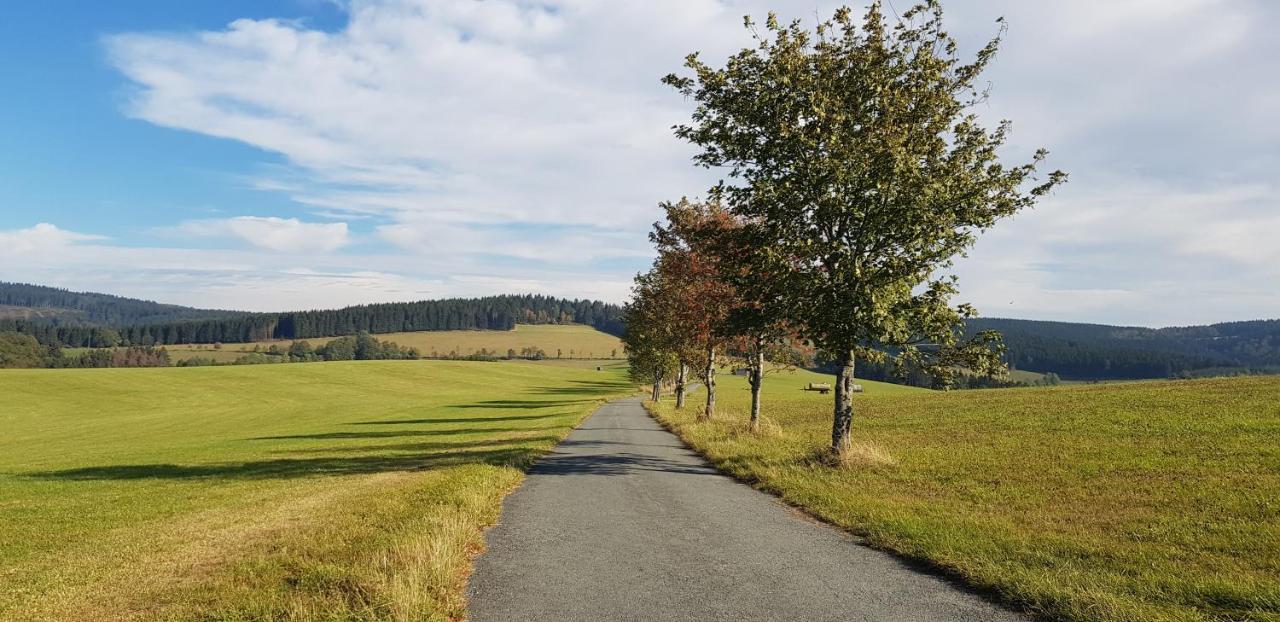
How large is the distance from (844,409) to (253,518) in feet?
48.0

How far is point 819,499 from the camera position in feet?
44.4

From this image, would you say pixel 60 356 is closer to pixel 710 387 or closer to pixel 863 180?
pixel 710 387

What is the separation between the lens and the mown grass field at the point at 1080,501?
7.54 metres

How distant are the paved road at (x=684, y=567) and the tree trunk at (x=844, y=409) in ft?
12.8

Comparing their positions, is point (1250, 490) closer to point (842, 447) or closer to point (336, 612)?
point (842, 447)

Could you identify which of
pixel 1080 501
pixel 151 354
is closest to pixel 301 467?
pixel 1080 501

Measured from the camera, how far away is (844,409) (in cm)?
1819

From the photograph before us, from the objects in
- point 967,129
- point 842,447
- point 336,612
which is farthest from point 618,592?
point 967,129

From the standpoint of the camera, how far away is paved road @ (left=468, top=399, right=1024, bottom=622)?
720 centimetres

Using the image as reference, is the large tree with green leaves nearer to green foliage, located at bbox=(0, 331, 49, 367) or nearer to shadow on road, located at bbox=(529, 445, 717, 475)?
shadow on road, located at bbox=(529, 445, 717, 475)

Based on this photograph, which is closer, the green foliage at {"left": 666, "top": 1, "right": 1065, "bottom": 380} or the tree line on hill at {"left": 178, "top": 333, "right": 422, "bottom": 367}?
the green foliage at {"left": 666, "top": 1, "right": 1065, "bottom": 380}

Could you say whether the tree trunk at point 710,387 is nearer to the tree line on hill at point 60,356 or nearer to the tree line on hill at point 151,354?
the tree line on hill at point 151,354

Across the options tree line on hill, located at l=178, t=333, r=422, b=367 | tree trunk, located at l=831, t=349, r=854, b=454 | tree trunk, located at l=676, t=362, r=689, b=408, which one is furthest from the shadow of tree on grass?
tree line on hill, located at l=178, t=333, r=422, b=367

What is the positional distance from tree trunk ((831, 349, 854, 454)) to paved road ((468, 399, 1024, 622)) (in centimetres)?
389
